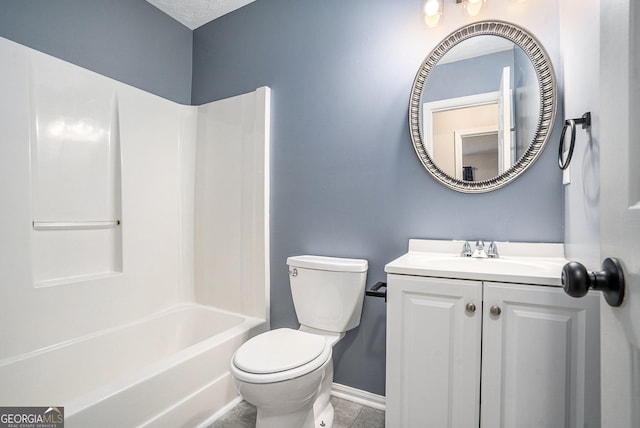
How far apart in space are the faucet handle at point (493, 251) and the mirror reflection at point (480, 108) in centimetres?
31

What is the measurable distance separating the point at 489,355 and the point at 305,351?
0.69 metres

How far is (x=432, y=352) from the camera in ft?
3.47

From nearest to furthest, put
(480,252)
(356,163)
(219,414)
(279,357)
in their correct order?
1. (279,357)
2. (480,252)
3. (219,414)
4. (356,163)

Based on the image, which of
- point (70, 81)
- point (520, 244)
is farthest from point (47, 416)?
point (520, 244)

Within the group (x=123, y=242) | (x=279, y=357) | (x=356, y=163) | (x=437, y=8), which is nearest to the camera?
(x=279, y=357)

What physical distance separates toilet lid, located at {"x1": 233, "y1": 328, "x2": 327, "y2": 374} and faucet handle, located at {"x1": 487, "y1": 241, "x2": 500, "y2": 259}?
85cm

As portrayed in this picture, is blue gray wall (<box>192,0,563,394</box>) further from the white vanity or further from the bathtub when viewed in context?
the bathtub

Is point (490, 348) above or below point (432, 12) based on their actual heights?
below

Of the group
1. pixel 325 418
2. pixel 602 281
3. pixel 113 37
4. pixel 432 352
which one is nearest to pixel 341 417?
pixel 325 418

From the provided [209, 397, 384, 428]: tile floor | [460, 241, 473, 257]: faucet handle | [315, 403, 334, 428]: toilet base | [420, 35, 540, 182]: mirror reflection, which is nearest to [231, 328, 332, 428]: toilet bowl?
[315, 403, 334, 428]: toilet base

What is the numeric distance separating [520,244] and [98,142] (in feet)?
7.59

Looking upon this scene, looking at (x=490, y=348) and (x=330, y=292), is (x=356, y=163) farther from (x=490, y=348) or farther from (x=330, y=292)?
(x=490, y=348)

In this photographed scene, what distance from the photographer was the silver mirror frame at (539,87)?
4.18 feet

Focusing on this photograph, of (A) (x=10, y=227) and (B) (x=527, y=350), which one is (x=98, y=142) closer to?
(A) (x=10, y=227)
